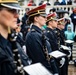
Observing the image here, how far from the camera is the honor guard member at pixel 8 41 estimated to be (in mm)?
2717

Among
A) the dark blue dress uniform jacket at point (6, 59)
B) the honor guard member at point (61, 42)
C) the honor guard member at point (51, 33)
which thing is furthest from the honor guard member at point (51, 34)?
the dark blue dress uniform jacket at point (6, 59)

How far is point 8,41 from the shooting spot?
2861 mm

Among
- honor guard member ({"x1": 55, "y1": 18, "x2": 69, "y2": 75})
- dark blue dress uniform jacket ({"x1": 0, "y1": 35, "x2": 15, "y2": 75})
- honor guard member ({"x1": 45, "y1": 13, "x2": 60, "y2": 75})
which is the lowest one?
honor guard member ({"x1": 55, "y1": 18, "x2": 69, "y2": 75})

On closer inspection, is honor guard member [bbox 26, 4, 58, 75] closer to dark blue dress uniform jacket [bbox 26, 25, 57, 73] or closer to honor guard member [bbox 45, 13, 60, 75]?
dark blue dress uniform jacket [bbox 26, 25, 57, 73]

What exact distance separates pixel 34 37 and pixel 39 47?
0.15 metres

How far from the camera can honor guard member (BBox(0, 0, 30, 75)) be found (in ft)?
8.91

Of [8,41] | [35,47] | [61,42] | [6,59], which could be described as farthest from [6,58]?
[61,42]

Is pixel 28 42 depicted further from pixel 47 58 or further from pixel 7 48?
pixel 7 48

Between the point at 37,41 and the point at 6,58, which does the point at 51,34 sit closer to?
the point at 37,41

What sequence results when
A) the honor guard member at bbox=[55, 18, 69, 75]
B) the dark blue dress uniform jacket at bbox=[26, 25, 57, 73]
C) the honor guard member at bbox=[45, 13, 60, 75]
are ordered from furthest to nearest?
the honor guard member at bbox=[55, 18, 69, 75] → the honor guard member at bbox=[45, 13, 60, 75] → the dark blue dress uniform jacket at bbox=[26, 25, 57, 73]

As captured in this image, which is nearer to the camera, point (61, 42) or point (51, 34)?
point (51, 34)

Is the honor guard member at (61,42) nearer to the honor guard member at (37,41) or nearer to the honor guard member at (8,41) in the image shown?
the honor guard member at (37,41)

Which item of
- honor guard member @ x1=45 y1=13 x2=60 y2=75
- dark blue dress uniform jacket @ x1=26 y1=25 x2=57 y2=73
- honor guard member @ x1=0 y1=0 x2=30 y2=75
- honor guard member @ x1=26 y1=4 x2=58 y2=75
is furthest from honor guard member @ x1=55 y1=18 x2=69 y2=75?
honor guard member @ x1=0 y1=0 x2=30 y2=75

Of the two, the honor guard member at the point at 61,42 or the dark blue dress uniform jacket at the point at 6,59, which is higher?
the dark blue dress uniform jacket at the point at 6,59
